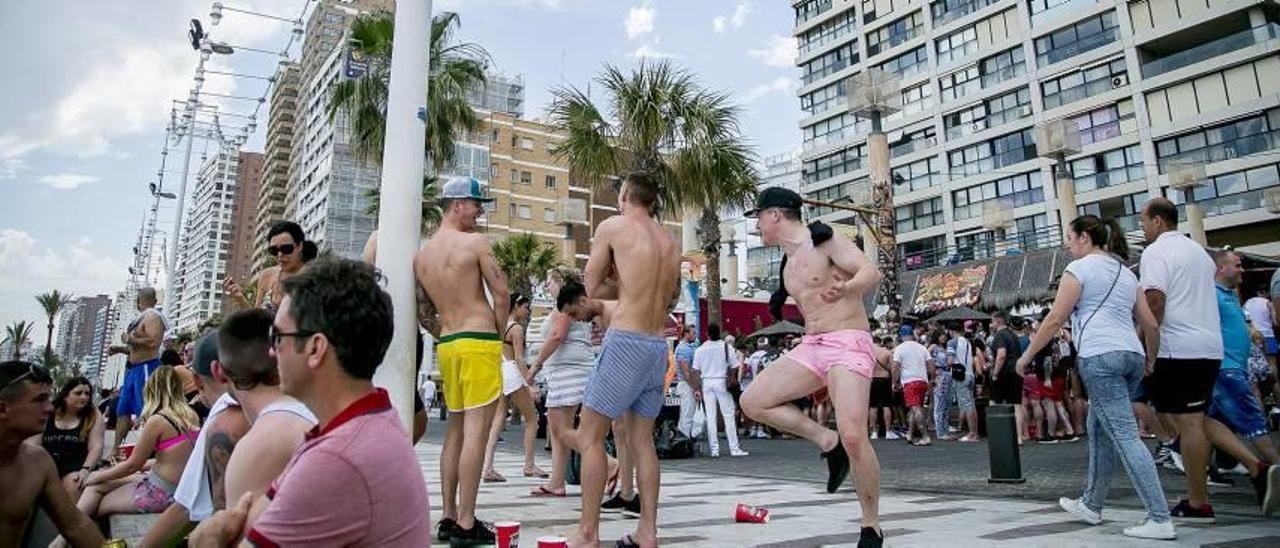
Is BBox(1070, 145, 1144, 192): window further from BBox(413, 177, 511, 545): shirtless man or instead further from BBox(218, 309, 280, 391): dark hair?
BBox(218, 309, 280, 391): dark hair

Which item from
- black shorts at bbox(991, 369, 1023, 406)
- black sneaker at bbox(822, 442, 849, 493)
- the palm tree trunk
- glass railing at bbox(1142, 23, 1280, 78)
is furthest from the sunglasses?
glass railing at bbox(1142, 23, 1280, 78)

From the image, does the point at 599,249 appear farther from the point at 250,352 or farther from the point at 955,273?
the point at 955,273

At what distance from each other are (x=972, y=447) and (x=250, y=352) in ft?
35.9

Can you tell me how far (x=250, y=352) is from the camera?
2.21m

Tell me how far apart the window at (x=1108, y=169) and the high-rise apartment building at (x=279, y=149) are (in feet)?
290

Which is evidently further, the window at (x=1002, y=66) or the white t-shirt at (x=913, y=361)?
the window at (x=1002, y=66)

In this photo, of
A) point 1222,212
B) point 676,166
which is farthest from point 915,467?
point 1222,212

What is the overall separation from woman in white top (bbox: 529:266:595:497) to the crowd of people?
0.02m

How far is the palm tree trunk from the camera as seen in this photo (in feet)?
60.5

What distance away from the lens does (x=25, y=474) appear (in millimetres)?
3031

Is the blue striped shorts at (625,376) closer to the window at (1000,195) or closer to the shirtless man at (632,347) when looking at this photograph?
the shirtless man at (632,347)

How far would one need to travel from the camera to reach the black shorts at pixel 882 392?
506 inches

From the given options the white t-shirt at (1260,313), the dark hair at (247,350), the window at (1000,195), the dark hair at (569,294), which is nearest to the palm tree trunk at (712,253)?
the white t-shirt at (1260,313)

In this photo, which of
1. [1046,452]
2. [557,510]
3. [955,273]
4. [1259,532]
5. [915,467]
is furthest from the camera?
[955,273]
